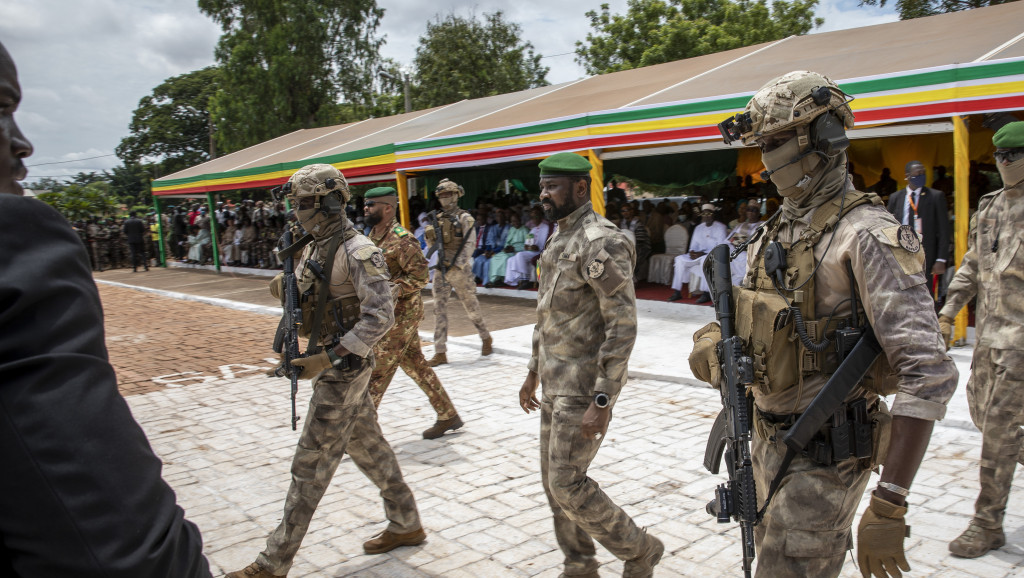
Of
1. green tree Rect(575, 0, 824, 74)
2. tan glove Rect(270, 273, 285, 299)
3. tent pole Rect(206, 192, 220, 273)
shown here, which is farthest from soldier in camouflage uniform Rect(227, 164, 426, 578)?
green tree Rect(575, 0, 824, 74)

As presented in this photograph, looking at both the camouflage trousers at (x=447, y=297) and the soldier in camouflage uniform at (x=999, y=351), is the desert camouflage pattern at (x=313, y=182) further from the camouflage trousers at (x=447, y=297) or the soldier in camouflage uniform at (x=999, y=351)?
the camouflage trousers at (x=447, y=297)

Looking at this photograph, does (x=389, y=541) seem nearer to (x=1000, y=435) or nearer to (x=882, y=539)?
(x=882, y=539)

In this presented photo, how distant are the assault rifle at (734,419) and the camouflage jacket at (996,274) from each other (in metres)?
2.05

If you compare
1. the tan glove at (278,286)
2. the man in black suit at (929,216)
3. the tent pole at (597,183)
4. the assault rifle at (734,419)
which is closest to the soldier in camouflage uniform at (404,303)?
the tan glove at (278,286)

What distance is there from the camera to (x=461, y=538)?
4125 mm

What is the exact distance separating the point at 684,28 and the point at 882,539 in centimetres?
3068

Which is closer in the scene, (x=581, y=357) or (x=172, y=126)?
(x=581, y=357)

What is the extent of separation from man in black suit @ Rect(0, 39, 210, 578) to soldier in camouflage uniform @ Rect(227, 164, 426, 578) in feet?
8.73

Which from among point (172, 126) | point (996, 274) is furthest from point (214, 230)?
point (172, 126)

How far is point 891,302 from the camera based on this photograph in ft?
6.83

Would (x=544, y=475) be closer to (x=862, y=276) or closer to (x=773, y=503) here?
(x=773, y=503)

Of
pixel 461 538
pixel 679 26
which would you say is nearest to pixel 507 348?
pixel 461 538

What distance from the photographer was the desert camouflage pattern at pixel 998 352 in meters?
3.68

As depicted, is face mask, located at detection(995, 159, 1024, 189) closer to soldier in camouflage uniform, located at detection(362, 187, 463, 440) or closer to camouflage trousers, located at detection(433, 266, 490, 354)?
soldier in camouflage uniform, located at detection(362, 187, 463, 440)
